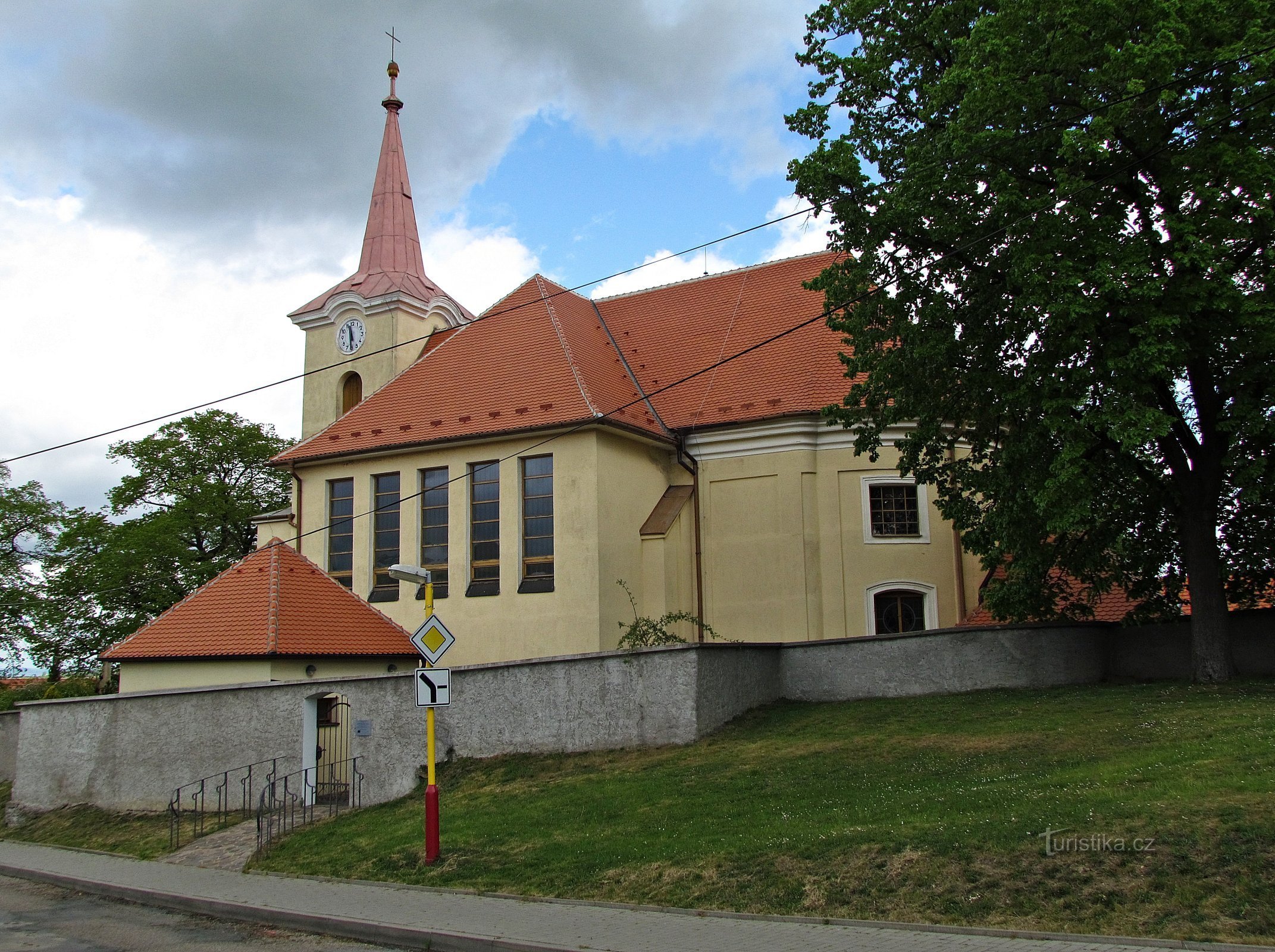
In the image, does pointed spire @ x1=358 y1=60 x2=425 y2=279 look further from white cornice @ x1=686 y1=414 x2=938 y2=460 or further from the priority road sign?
the priority road sign

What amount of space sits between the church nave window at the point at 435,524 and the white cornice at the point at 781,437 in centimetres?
638

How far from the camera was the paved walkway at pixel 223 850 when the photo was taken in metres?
15.5

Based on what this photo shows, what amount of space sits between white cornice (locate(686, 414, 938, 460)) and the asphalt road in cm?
1643

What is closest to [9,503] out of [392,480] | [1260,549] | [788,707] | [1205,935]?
[392,480]

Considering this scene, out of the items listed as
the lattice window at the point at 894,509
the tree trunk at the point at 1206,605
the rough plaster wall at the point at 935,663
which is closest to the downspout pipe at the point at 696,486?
the lattice window at the point at 894,509

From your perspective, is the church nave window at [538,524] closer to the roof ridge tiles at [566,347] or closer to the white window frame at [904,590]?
the roof ridge tiles at [566,347]

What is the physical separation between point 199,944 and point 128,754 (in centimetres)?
1055

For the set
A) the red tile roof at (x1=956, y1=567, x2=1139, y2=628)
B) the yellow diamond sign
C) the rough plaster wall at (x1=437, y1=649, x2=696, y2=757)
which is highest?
the red tile roof at (x1=956, y1=567, x2=1139, y2=628)

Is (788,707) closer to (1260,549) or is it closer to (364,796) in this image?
(364,796)

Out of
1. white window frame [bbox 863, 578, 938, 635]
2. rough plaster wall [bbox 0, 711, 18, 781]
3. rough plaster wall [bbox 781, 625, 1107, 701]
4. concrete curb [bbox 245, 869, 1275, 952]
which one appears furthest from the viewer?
rough plaster wall [bbox 0, 711, 18, 781]

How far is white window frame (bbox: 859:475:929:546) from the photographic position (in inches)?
985

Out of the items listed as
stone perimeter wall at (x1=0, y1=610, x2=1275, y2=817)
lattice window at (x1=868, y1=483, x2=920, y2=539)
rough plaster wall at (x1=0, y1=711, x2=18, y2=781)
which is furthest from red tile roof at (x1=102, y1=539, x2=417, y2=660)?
lattice window at (x1=868, y1=483, x2=920, y2=539)

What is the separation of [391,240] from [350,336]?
11.0ft

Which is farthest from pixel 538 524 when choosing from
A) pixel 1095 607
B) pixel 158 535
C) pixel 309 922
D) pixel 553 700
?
pixel 158 535
